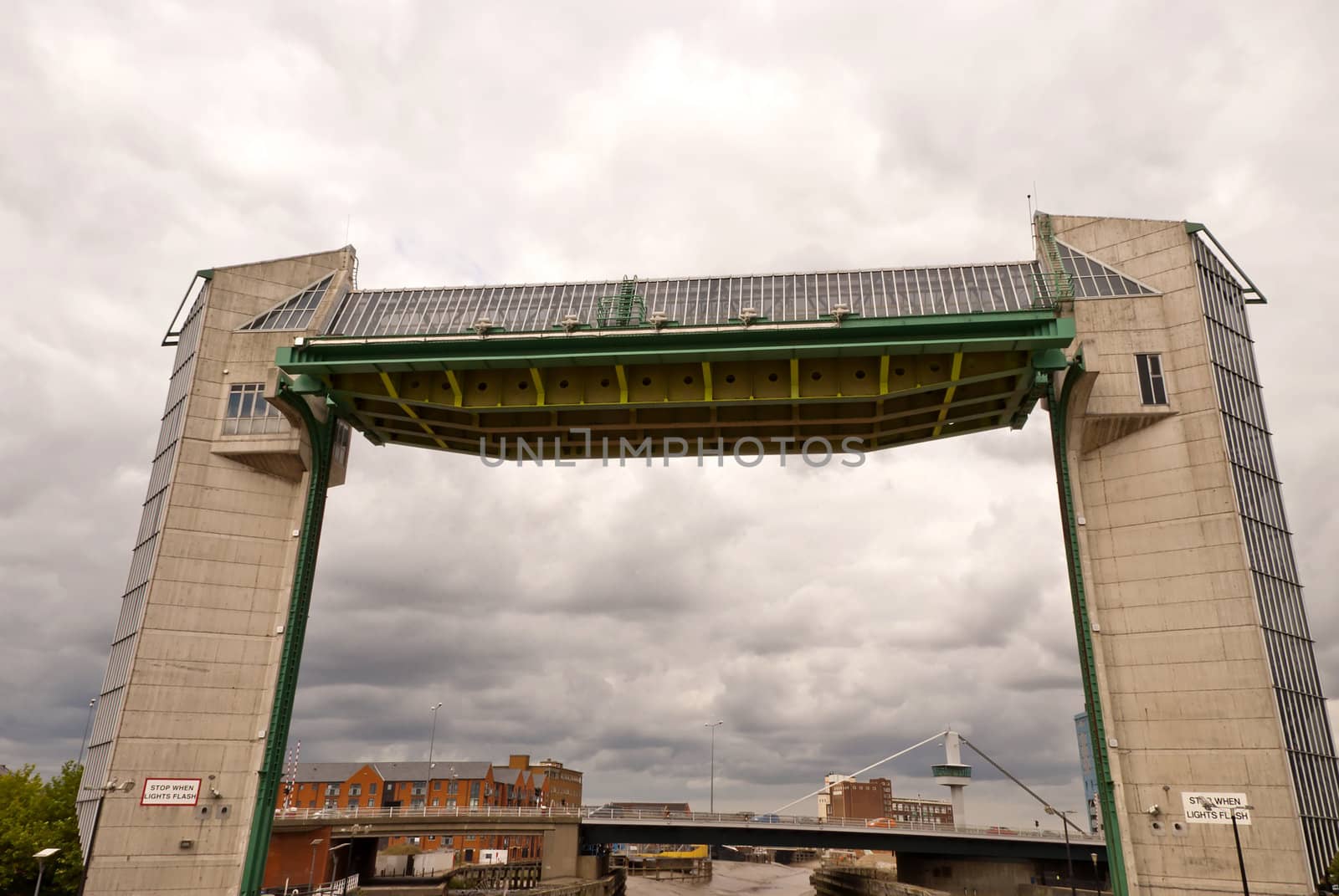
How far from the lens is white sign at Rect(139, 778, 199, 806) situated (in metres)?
35.6

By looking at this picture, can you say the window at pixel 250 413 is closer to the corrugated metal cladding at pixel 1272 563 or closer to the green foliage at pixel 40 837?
the green foliage at pixel 40 837

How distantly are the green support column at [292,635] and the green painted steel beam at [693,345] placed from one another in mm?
3474

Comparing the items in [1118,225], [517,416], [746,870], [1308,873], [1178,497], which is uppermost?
[1118,225]

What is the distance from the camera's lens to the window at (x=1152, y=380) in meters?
36.8

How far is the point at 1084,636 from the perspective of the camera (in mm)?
35219

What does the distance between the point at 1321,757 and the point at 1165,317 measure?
688 inches

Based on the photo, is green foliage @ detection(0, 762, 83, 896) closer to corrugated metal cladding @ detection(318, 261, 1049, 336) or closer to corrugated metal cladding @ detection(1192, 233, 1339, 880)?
corrugated metal cladding @ detection(318, 261, 1049, 336)

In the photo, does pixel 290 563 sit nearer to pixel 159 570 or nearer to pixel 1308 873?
pixel 159 570

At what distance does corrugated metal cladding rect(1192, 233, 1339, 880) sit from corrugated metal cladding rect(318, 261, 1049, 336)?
791 cm

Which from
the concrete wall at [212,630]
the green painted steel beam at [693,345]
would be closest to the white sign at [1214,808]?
the green painted steel beam at [693,345]

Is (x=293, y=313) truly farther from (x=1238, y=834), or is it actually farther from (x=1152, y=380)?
(x=1238, y=834)

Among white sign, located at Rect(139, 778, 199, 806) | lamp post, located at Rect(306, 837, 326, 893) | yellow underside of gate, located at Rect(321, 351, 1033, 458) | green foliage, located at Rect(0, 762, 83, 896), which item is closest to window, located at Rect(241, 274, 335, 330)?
yellow underside of gate, located at Rect(321, 351, 1033, 458)

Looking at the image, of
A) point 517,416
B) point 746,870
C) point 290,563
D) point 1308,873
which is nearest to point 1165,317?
point 1308,873

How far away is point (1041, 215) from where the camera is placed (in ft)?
136
